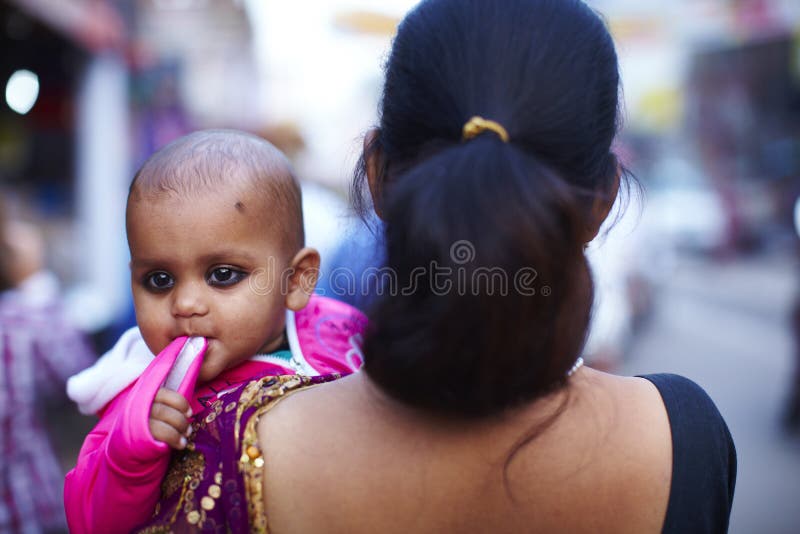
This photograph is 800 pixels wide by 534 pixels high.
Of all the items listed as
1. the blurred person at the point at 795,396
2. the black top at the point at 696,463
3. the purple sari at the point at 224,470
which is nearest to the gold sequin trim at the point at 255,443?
the purple sari at the point at 224,470

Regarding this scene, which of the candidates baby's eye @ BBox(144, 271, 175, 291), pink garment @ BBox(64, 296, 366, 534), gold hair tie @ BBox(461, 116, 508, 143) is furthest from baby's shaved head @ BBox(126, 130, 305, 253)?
gold hair tie @ BBox(461, 116, 508, 143)

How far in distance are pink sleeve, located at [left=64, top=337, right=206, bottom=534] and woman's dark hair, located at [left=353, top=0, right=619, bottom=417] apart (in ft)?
1.20

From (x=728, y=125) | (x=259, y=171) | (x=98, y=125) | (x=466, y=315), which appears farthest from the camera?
(x=728, y=125)

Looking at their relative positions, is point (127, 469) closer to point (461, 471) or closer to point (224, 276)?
point (224, 276)

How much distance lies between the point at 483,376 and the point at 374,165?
42 cm

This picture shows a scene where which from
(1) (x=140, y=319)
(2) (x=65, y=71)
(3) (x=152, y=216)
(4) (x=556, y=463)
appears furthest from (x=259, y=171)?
(2) (x=65, y=71)

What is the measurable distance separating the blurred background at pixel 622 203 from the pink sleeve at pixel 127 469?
54 centimetres

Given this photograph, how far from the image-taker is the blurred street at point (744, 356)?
13.4 feet

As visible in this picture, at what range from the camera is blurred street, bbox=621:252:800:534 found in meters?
4.08

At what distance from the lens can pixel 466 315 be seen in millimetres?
851

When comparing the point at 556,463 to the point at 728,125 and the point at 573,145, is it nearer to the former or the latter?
the point at 573,145

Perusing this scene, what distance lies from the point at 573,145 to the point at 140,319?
831mm

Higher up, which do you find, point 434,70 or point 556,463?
point 434,70

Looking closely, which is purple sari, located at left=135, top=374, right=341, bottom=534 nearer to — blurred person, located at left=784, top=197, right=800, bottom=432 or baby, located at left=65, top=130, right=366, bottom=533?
baby, located at left=65, top=130, right=366, bottom=533
